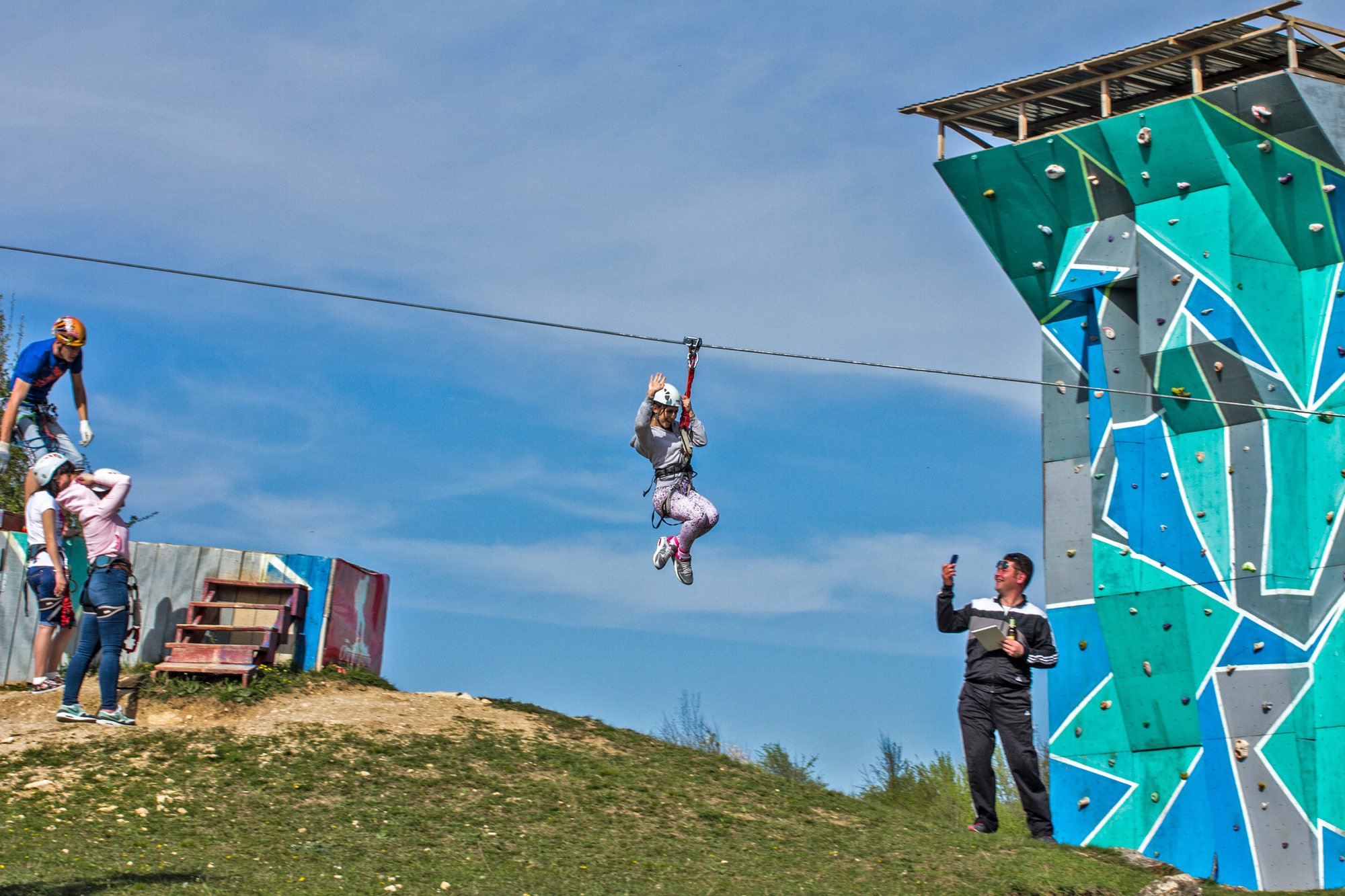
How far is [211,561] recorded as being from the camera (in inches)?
602

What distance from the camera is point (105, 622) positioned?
1183 centimetres

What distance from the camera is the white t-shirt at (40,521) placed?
12961 mm

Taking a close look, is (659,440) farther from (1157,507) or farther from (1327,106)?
(1327,106)

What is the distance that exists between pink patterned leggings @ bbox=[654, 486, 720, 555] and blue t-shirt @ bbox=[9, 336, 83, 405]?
19.7 ft

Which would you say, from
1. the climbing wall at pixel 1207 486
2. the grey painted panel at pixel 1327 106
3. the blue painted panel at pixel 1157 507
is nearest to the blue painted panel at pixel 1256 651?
the climbing wall at pixel 1207 486

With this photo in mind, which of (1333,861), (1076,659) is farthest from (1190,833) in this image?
(1076,659)

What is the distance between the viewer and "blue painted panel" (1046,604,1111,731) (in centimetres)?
1722

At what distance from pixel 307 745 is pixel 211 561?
3383 millimetres

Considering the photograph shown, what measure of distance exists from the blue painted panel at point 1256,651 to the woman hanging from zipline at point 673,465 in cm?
669

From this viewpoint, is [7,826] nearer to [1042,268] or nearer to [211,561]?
[211,561]

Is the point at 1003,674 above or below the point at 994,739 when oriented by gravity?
above

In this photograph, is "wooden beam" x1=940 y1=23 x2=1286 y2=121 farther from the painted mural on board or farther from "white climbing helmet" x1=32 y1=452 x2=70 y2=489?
"white climbing helmet" x1=32 y1=452 x2=70 y2=489

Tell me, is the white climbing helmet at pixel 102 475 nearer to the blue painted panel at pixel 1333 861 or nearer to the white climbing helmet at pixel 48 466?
the white climbing helmet at pixel 48 466

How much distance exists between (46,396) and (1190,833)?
1345 cm
